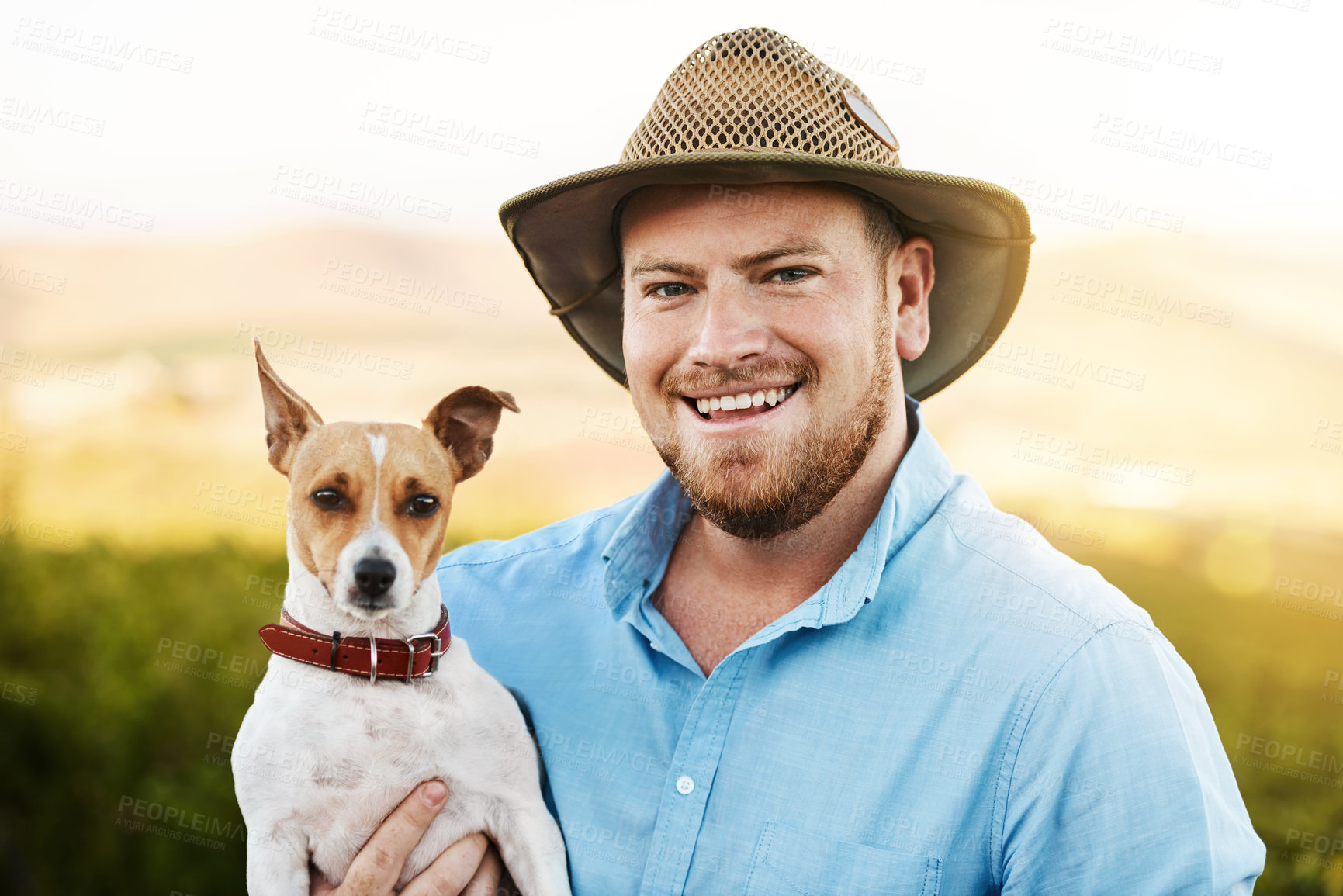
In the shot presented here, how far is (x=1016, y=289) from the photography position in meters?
2.74

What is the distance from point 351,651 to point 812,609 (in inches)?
40.2

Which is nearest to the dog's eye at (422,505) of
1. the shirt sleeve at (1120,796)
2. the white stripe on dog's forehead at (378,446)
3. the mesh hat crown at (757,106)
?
the white stripe on dog's forehead at (378,446)

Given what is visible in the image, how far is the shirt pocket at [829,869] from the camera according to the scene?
188cm

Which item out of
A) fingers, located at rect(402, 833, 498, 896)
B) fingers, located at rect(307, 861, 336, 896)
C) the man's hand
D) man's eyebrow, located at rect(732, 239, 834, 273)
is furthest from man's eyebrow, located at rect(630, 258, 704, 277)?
fingers, located at rect(307, 861, 336, 896)

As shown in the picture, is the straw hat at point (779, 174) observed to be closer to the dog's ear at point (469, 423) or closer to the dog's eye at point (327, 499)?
the dog's ear at point (469, 423)

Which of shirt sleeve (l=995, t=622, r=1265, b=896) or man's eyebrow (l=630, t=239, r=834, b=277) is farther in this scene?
man's eyebrow (l=630, t=239, r=834, b=277)

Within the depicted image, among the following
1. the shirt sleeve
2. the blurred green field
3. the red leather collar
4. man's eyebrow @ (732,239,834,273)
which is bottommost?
the blurred green field

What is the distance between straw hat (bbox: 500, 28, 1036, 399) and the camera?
7.19 feet

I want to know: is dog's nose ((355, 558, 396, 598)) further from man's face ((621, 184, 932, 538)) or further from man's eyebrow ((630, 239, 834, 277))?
man's eyebrow ((630, 239, 834, 277))

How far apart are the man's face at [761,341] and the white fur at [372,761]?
0.75 m

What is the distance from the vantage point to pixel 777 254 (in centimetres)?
220

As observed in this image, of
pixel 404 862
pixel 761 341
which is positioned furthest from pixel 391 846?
pixel 761 341

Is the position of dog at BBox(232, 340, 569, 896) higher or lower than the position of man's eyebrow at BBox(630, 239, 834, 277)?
lower

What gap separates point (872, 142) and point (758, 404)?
0.71m
